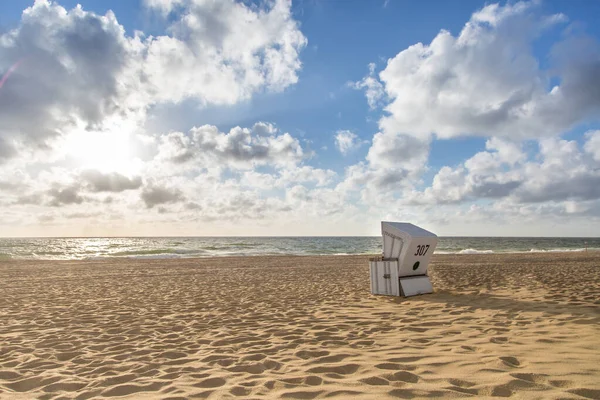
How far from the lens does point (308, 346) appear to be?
4.51 m

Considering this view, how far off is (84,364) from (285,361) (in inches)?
88.6

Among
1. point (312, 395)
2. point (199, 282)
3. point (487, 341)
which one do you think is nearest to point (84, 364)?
point (312, 395)

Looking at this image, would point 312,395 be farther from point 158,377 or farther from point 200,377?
point 158,377

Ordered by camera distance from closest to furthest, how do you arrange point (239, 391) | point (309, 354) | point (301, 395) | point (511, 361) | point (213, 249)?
point (301, 395), point (239, 391), point (511, 361), point (309, 354), point (213, 249)

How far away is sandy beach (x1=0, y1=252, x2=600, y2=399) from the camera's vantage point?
10.4 feet

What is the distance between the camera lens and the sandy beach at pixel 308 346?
318 centimetres

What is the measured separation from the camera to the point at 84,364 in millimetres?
4102

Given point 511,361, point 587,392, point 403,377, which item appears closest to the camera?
point 587,392

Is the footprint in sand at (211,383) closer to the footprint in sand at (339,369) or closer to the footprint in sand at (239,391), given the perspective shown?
the footprint in sand at (239,391)

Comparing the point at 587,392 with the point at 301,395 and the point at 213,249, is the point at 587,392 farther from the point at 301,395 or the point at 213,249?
the point at 213,249

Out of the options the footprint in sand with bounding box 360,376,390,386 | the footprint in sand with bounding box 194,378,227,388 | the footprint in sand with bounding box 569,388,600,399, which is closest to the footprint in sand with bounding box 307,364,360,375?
the footprint in sand with bounding box 360,376,390,386

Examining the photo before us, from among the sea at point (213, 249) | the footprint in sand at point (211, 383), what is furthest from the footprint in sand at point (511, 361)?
the sea at point (213, 249)

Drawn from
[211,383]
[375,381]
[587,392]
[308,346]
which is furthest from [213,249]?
[587,392]

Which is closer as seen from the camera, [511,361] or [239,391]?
[239,391]
